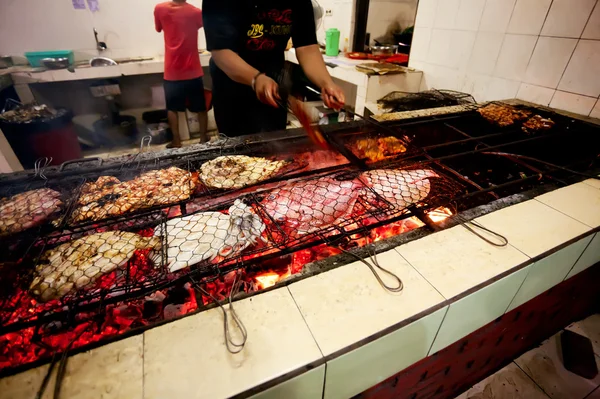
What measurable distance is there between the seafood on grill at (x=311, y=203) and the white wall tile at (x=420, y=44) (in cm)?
394

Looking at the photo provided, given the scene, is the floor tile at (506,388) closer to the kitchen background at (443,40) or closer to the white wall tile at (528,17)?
the kitchen background at (443,40)

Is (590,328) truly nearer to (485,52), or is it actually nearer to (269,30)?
(485,52)

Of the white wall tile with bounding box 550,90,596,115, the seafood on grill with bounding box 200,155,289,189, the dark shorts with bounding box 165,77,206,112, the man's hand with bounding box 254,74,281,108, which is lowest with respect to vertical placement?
the dark shorts with bounding box 165,77,206,112

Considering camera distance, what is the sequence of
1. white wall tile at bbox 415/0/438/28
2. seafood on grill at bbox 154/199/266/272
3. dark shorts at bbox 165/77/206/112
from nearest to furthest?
1. seafood on grill at bbox 154/199/266/272
2. white wall tile at bbox 415/0/438/28
3. dark shorts at bbox 165/77/206/112

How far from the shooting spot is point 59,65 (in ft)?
17.5

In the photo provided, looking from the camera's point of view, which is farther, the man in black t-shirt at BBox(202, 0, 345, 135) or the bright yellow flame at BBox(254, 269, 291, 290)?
the man in black t-shirt at BBox(202, 0, 345, 135)

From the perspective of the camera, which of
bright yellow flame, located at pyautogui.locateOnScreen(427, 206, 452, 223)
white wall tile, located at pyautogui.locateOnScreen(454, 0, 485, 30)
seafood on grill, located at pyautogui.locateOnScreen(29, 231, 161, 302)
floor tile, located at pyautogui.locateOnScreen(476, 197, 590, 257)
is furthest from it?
white wall tile, located at pyautogui.locateOnScreen(454, 0, 485, 30)

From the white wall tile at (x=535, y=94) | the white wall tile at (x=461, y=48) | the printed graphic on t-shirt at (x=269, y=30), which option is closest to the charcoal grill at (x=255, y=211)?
the white wall tile at (x=535, y=94)

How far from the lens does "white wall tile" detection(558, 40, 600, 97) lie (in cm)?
286

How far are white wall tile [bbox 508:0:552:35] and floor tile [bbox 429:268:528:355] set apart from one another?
3346mm

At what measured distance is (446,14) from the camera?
4.15m

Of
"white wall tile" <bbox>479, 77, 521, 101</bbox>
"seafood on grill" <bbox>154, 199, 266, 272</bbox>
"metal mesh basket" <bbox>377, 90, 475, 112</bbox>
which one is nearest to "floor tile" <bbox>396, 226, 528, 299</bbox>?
"seafood on grill" <bbox>154, 199, 266, 272</bbox>

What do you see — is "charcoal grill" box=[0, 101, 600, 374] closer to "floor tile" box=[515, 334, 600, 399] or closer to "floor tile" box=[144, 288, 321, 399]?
"floor tile" box=[144, 288, 321, 399]

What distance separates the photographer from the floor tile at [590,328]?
8.41 feet
